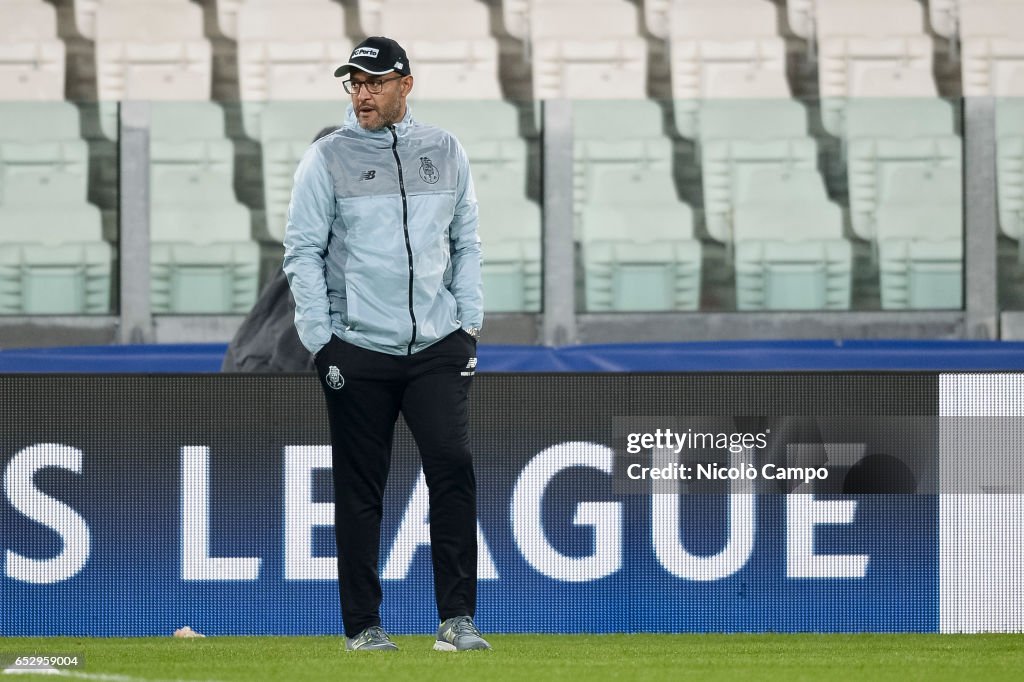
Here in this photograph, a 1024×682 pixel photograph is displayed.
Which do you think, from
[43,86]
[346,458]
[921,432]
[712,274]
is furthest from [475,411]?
[43,86]

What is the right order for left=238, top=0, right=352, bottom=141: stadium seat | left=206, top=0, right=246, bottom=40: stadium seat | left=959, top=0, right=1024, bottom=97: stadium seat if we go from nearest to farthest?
left=959, top=0, right=1024, bottom=97: stadium seat, left=238, top=0, right=352, bottom=141: stadium seat, left=206, top=0, right=246, bottom=40: stadium seat

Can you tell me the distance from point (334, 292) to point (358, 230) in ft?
0.54

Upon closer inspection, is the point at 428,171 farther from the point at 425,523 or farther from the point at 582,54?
the point at 582,54

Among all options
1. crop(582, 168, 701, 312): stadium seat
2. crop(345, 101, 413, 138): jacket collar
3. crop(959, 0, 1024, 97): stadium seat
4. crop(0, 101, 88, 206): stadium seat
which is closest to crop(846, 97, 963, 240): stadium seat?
crop(582, 168, 701, 312): stadium seat

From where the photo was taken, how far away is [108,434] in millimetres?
4781

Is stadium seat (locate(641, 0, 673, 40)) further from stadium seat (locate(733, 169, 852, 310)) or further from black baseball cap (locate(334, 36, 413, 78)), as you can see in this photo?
black baseball cap (locate(334, 36, 413, 78))

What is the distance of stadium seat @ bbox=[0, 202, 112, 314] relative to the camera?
7.82 m

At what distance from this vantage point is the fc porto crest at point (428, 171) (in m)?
3.81

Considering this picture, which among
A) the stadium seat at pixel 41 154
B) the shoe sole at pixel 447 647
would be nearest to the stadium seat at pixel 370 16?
the stadium seat at pixel 41 154

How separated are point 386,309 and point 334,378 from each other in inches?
8.2

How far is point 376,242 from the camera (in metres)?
3.77

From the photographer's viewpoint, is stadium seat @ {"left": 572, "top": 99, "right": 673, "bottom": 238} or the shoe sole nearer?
the shoe sole

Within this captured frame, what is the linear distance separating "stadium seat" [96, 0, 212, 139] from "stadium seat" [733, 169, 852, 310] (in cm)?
373

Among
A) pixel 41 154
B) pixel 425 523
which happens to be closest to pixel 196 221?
pixel 41 154
